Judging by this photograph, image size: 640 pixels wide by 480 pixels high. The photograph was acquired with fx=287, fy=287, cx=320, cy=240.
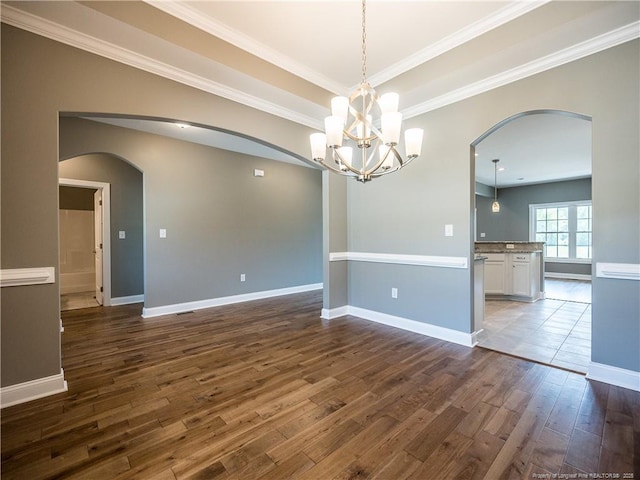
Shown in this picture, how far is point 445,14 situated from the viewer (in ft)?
7.44

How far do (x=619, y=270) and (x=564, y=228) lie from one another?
25.0 ft

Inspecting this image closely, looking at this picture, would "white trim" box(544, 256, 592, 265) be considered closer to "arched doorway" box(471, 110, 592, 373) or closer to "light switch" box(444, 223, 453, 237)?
"arched doorway" box(471, 110, 592, 373)

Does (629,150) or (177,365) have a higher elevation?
(629,150)

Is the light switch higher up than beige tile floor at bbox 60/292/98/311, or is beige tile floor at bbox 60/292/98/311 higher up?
the light switch

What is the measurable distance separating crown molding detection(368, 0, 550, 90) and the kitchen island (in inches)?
160

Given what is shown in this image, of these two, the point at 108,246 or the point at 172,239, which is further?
the point at 108,246

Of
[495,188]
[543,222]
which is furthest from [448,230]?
[543,222]

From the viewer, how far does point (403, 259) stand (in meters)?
3.57

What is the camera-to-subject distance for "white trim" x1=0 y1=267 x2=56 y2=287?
1.96 metres

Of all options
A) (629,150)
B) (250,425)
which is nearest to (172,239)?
(250,425)

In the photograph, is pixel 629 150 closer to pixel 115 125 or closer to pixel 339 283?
pixel 339 283

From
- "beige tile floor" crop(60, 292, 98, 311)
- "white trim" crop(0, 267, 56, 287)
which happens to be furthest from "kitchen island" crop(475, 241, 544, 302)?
"beige tile floor" crop(60, 292, 98, 311)

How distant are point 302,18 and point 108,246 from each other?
15.4 ft

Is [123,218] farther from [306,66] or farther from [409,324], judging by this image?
[409,324]
